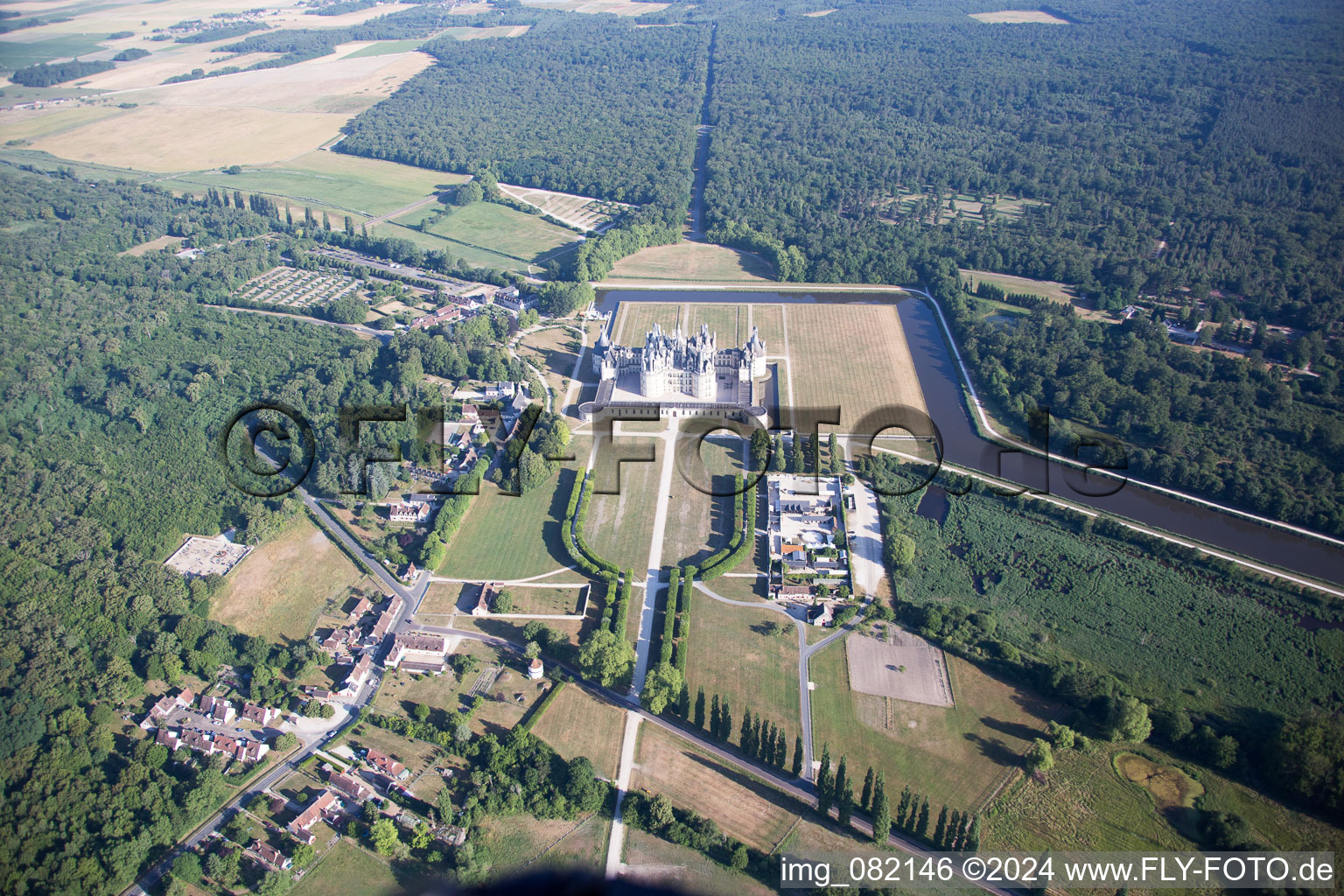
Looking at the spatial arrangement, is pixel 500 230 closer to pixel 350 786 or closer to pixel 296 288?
pixel 296 288

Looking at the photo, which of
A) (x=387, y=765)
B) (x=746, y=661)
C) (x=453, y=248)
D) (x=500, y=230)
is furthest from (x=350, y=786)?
(x=500, y=230)

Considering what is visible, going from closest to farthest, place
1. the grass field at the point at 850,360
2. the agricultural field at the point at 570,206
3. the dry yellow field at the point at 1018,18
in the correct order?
the grass field at the point at 850,360 < the agricultural field at the point at 570,206 < the dry yellow field at the point at 1018,18

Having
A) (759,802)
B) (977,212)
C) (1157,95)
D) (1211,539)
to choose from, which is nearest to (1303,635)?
(1211,539)

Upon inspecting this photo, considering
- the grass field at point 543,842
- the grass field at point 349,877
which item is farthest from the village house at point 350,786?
the grass field at point 543,842

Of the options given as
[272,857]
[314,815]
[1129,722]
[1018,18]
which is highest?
[1018,18]

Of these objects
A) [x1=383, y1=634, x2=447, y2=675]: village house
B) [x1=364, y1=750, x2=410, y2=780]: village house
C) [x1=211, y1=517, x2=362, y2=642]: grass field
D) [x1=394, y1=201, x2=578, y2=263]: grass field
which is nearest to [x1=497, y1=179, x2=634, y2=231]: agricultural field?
[x1=394, y1=201, x2=578, y2=263]: grass field

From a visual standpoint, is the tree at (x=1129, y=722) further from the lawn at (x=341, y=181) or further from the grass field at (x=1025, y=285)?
the lawn at (x=341, y=181)

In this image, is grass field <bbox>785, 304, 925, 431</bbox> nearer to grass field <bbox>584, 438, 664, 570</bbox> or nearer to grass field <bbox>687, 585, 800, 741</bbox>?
grass field <bbox>584, 438, 664, 570</bbox>
